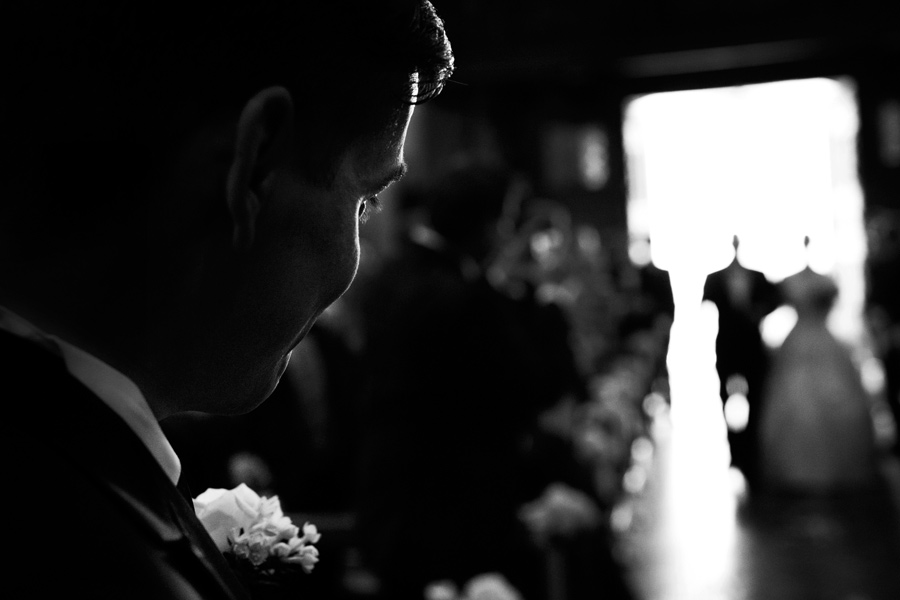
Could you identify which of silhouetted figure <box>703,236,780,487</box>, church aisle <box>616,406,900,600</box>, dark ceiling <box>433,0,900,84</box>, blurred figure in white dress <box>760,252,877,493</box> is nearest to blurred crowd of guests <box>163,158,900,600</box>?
church aisle <box>616,406,900,600</box>

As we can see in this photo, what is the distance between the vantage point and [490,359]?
128 inches

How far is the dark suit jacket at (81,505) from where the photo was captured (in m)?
0.58

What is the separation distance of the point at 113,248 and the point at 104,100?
10 centimetres

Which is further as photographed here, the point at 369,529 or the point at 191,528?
the point at 369,529

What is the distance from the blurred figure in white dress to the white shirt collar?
9568 mm

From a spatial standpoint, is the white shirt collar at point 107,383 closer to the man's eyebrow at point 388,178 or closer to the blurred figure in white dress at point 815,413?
the man's eyebrow at point 388,178

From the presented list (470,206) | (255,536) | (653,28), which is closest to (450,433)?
(470,206)

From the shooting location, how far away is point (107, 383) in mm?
719

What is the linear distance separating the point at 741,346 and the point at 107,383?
33.1 feet

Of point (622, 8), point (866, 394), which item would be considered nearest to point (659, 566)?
point (866, 394)

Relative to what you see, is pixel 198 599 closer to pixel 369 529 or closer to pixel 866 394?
pixel 369 529

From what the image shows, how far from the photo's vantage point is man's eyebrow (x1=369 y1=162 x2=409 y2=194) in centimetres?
89

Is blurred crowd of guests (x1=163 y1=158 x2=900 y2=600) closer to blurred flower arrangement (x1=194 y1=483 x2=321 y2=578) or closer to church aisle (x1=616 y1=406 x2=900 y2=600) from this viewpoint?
blurred flower arrangement (x1=194 y1=483 x2=321 y2=578)

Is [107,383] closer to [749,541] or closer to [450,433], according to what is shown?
[450,433]
